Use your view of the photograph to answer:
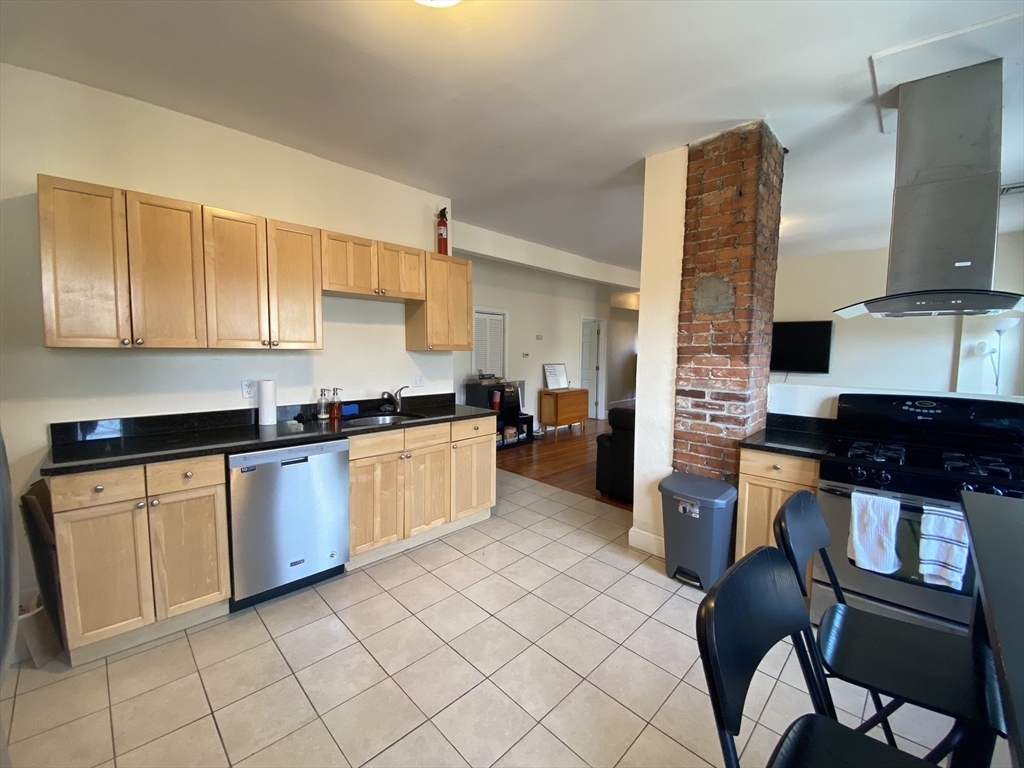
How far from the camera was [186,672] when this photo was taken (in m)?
1.81

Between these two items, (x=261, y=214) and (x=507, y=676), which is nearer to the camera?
(x=507, y=676)

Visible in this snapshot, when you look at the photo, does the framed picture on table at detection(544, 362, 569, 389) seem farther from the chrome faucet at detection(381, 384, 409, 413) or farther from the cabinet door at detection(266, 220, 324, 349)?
the cabinet door at detection(266, 220, 324, 349)

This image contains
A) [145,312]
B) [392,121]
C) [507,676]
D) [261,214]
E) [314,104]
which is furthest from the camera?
[261,214]

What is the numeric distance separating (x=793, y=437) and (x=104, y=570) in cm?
361

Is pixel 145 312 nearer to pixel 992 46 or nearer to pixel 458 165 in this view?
pixel 458 165

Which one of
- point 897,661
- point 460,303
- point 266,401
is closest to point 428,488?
point 266,401

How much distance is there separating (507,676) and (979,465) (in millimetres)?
2342

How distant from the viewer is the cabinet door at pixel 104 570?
1762 millimetres

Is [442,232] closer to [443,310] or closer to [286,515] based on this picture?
[443,310]

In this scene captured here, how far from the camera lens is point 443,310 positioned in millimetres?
3248

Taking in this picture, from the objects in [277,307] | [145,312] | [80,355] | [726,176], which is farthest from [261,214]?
[726,176]

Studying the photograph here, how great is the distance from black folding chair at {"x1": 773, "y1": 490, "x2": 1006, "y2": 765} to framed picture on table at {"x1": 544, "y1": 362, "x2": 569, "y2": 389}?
551 cm

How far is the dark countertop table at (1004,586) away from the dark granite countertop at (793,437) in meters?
0.87

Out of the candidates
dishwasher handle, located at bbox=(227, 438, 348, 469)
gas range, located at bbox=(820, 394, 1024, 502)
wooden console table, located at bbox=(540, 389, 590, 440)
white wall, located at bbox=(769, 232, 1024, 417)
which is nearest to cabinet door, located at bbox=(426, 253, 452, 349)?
dishwasher handle, located at bbox=(227, 438, 348, 469)
